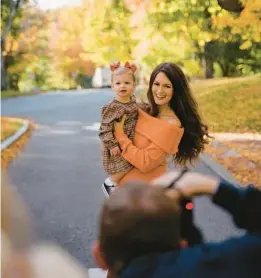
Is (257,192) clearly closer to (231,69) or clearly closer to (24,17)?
(24,17)

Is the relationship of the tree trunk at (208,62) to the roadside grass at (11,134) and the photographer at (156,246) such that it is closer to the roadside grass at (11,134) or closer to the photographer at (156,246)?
the roadside grass at (11,134)

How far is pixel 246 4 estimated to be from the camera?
8.59 ft

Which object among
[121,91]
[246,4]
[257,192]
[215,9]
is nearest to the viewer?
[257,192]

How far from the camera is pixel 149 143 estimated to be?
115cm

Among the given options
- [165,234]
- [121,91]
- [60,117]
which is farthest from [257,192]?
[60,117]

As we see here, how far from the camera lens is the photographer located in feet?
1.59

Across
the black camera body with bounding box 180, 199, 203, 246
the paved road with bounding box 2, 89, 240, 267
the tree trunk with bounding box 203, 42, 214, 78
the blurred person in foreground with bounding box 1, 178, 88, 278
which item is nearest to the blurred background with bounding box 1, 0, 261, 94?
the tree trunk with bounding box 203, 42, 214, 78

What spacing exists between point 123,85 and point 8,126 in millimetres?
3826

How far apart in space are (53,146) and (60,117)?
0.98 m

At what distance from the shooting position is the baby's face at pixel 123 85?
115cm

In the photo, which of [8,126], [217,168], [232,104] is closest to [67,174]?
[217,168]

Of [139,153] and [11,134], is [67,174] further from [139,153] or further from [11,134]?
[139,153]

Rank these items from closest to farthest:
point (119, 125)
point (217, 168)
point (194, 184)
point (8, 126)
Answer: point (194, 184), point (119, 125), point (217, 168), point (8, 126)

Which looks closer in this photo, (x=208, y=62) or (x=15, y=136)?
(x=208, y=62)
